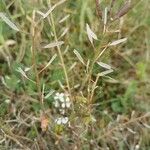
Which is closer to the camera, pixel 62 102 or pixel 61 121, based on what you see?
pixel 61 121

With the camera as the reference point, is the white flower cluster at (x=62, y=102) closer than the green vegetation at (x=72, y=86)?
No

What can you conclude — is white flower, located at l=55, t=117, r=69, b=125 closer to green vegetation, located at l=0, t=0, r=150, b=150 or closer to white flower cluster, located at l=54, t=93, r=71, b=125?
green vegetation, located at l=0, t=0, r=150, b=150

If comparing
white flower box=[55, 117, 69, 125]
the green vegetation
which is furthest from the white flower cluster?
white flower box=[55, 117, 69, 125]

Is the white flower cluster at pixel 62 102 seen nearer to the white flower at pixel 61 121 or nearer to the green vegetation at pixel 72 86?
the green vegetation at pixel 72 86

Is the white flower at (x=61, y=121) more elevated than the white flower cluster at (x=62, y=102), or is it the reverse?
the white flower at (x=61, y=121)

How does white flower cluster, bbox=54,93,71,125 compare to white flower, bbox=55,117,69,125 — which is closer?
white flower, bbox=55,117,69,125

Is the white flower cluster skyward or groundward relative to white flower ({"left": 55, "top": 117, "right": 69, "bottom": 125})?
groundward

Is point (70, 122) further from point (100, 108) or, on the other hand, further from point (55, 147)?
point (100, 108)

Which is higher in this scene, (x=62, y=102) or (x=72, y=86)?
(x=72, y=86)

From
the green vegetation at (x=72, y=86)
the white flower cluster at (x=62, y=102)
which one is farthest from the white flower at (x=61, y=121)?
the white flower cluster at (x=62, y=102)
